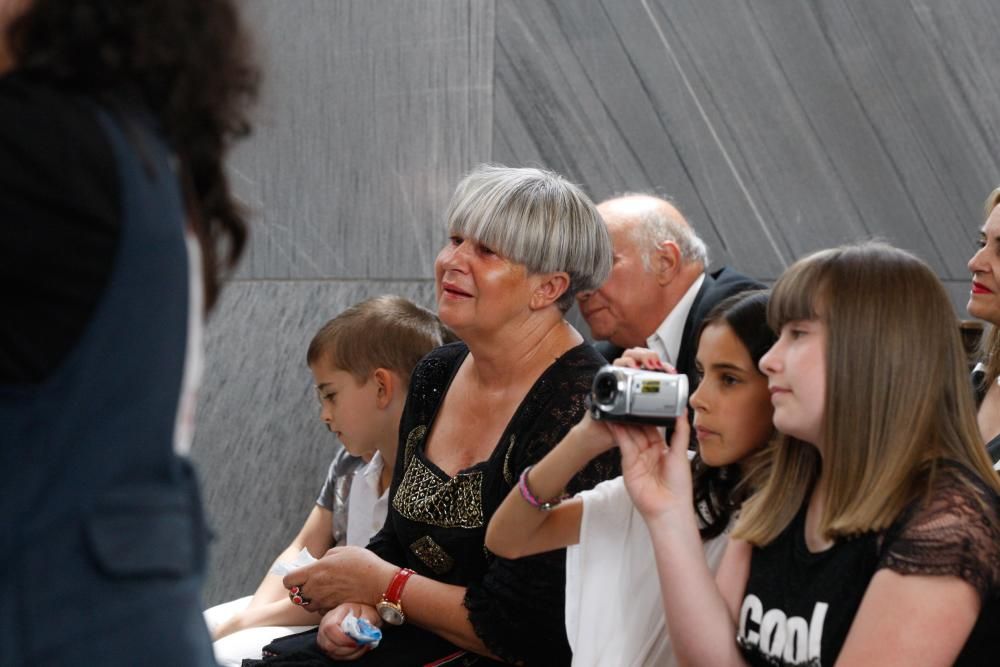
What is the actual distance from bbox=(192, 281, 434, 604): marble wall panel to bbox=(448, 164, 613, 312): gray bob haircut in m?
1.43

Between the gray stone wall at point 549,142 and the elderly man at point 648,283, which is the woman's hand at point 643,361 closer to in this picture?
the elderly man at point 648,283

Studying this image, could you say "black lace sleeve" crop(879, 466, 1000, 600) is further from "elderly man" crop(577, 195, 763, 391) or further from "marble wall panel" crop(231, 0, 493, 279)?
"marble wall panel" crop(231, 0, 493, 279)

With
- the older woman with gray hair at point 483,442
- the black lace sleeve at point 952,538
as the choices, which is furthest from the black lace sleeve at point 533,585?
the black lace sleeve at point 952,538

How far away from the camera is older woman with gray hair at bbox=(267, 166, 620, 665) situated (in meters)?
2.49

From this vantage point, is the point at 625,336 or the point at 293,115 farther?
the point at 293,115

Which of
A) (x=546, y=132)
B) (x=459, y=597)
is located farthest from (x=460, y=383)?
(x=546, y=132)

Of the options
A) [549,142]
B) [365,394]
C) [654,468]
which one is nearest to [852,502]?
[654,468]

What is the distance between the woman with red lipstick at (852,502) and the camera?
1818 millimetres

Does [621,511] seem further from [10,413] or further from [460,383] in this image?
[10,413]

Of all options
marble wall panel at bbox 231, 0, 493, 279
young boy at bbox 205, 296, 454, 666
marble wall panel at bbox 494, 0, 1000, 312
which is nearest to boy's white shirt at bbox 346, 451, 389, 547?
young boy at bbox 205, 296, 454, 666

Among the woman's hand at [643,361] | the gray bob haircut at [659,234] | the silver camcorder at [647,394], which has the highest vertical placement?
the gray bob haircut at [659,234]

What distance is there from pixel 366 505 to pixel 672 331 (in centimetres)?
107

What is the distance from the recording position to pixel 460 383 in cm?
291

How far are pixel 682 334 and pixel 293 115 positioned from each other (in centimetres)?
143
